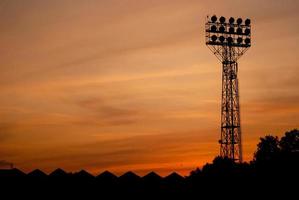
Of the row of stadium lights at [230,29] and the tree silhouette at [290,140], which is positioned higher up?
the row of stadium lights at [230,29]

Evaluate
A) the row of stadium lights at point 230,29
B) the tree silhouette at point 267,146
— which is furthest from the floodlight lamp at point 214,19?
the tree silhouette at point 267,146

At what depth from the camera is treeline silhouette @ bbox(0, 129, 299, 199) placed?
6225 centimetres

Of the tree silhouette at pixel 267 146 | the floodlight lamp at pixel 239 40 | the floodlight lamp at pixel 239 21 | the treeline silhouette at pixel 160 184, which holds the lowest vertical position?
the treeline silhouette at pixel 160 184

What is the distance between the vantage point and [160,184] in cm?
6569

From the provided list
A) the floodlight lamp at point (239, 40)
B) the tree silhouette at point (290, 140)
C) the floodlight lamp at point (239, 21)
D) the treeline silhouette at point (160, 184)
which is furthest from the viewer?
the tree silhouette at point (290, 140)

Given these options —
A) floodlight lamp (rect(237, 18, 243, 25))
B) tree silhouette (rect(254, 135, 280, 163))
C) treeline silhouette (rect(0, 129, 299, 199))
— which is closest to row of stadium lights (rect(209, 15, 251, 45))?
floodlight lamp (rect(237, 18, 243, 25))

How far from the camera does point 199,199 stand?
63062 mm

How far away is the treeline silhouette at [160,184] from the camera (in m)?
62.2

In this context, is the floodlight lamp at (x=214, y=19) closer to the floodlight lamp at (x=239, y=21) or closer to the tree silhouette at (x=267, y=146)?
the floodlight lamp at (x=239, y=21)

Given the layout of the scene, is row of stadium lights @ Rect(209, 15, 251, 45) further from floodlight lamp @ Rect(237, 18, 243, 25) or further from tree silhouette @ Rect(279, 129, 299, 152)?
tree silhouette @ Rect(279, 129, 299, 152)

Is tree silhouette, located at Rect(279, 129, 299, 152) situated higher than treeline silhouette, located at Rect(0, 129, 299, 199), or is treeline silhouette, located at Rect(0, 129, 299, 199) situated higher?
tree silhouette, located at Rect(279, 129, 299, 152)

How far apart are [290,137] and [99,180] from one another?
173 ft

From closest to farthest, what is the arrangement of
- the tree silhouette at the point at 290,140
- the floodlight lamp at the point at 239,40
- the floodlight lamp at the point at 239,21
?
the floodlight lamp at the point at 239,40 < the floodlight lamp at the point at 239,21 < the tree silhouette at the point at 290,140

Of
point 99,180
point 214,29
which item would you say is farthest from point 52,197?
point 214,29
